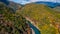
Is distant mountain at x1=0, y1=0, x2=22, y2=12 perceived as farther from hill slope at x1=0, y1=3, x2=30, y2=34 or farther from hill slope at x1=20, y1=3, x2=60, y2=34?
hill slope at x1=0, y1=3, x2=30, y2=34

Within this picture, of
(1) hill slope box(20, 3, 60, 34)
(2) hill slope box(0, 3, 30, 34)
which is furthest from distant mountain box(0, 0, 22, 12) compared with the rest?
(2) hill slope box(0, 3, 30, 34)

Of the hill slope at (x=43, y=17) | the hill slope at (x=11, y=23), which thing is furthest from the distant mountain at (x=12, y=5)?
the hill slope at (x=11, y=23)

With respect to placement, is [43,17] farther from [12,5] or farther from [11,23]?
[12,5]

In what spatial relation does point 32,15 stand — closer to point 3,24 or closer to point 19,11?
point 19,11

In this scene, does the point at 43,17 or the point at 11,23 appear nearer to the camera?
the point at 11,23

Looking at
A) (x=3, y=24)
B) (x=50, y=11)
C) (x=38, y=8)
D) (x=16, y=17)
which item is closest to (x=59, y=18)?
(x=50, y=11)

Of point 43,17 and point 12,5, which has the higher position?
point 12,5

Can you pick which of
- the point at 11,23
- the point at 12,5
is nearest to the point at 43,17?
the point at 11,23

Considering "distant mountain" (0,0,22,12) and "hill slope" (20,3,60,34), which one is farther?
"distant mountain" (0,0,22,12)
